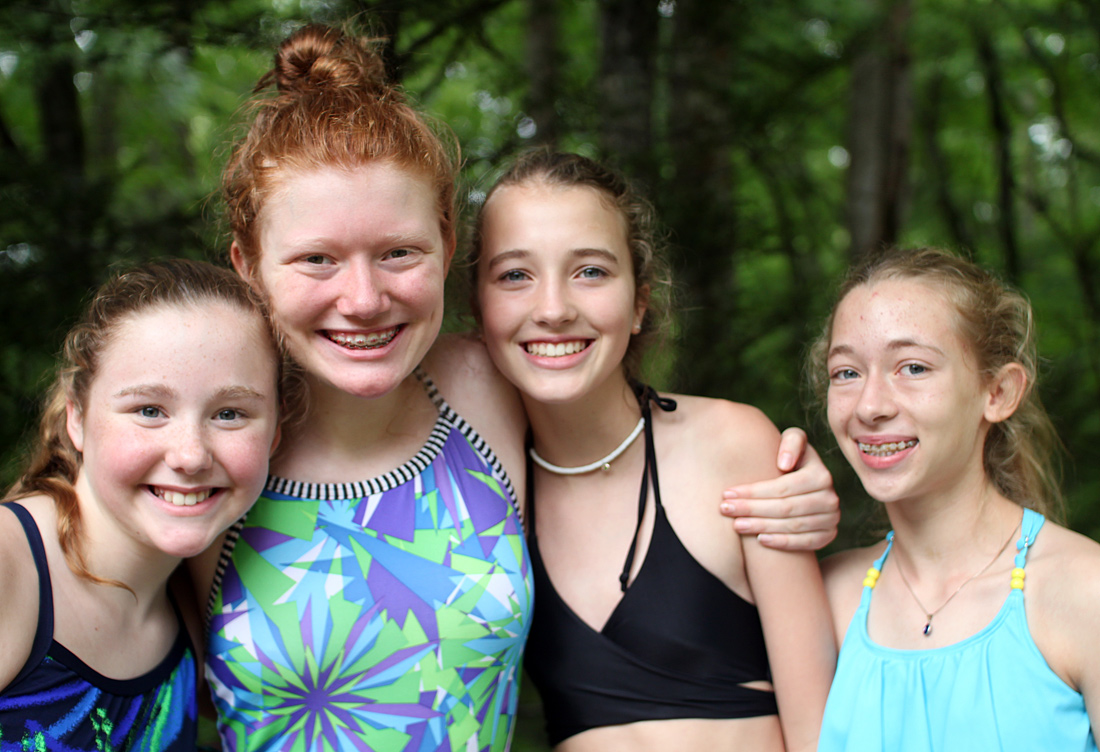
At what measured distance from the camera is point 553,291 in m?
2.13

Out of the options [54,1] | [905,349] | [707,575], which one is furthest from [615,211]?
[54,1]

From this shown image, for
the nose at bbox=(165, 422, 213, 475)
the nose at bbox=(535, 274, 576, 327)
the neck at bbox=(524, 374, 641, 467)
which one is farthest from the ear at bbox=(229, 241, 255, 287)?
the neck at bbox=(524, 374, 641, 467)

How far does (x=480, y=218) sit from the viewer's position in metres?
2.32

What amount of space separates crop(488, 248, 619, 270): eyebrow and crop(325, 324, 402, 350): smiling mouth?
0.38m

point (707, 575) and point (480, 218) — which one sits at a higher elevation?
point (480, 218)

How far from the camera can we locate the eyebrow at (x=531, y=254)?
2178mm

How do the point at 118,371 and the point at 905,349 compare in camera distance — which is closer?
the point at 118,371

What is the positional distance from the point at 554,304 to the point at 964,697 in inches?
48.2

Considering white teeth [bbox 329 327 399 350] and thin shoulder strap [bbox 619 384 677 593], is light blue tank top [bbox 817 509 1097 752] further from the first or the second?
white teeth [bbox 329 327 399 350]

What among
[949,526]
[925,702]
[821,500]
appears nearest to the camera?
[925,702]

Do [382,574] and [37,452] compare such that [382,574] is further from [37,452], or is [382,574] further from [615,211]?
[615,211]

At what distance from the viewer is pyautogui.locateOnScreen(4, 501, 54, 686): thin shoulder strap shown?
1.68m

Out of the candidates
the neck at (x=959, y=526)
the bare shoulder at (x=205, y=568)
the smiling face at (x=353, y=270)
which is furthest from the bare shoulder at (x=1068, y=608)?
the bare shoulder at (x=205, y=568)

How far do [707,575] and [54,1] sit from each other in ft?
9.48
